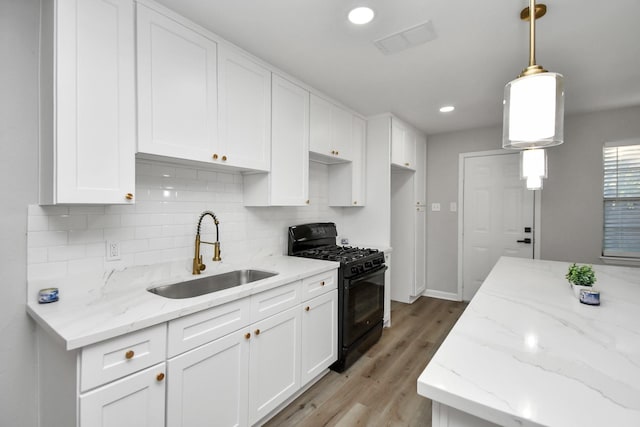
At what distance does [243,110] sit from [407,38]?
47.2 inches

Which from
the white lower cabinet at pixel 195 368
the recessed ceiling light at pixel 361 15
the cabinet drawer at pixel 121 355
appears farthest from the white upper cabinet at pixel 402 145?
the cabinet drawer at pixel 121 355

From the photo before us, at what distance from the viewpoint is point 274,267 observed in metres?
2.30

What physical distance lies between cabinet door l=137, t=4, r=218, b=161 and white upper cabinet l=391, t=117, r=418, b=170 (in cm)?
230

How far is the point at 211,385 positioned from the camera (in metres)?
1.53

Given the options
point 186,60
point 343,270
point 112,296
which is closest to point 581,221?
point 343,270

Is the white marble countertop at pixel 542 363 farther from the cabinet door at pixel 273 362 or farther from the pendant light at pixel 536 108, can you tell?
the cabinet door at pixel 273 362

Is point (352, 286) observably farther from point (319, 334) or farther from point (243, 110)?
point (243, 110)

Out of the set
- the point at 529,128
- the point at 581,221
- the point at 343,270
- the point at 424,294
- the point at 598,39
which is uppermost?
the point at 598,39

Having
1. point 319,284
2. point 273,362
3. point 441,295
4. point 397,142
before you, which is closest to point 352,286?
point 319,284

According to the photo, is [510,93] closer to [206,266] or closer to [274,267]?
[274,267]

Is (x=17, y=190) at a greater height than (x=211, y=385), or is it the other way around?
(x=17, y=190)

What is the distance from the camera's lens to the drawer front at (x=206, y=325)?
4.50ft

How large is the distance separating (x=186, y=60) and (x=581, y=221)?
4.44 metres

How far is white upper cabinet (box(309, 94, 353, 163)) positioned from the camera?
9.23ft
